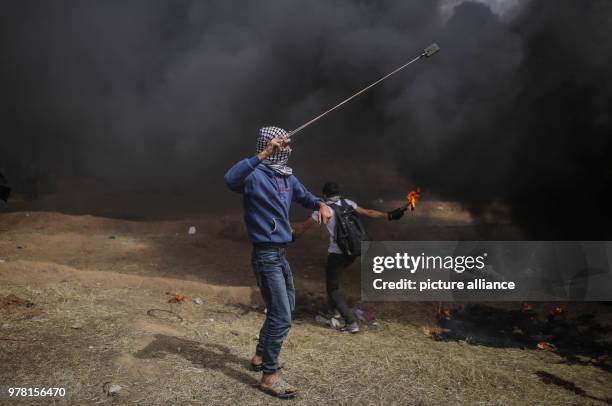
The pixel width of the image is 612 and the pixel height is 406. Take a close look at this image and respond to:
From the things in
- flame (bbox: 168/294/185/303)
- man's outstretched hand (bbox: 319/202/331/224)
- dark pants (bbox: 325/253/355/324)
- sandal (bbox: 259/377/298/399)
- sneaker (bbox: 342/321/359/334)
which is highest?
man's outstretched hand (bbox: 319/202/331/224)

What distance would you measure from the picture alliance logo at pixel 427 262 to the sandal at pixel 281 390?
4891 mm

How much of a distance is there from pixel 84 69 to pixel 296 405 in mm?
19589

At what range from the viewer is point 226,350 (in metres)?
4.45

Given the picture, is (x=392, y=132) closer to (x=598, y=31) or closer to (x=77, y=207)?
(x=598, y=31)

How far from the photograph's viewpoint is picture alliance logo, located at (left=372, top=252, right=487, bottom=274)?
26.6ft

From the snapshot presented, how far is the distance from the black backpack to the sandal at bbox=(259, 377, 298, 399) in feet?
6.24

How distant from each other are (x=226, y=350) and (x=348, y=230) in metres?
1.69

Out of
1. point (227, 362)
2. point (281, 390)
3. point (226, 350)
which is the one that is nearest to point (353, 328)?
point (226, 350)

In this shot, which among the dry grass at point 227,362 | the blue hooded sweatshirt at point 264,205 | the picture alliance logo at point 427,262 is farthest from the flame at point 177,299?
the picture alliance logo at point 427,262

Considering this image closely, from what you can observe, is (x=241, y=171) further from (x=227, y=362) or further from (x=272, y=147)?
(x=227, y=362)

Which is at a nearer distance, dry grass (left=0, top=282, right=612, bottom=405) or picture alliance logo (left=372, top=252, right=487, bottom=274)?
dry grass (left=0, top=282, right=612, bottom=405)

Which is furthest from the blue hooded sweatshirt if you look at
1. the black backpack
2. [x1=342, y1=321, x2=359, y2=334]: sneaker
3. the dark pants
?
[x1=342, y1=321, x2=359, y2=334]: sneaker

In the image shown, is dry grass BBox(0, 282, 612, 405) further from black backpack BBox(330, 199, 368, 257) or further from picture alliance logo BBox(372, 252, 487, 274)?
picture alliance logo BBox(372, 252, 487, 274)

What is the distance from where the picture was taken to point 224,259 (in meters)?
8.87
